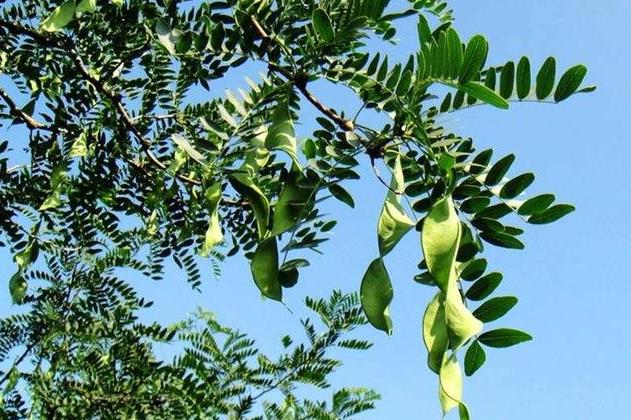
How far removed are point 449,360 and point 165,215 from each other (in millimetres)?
1600

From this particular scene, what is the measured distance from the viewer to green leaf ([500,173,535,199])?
1.29m

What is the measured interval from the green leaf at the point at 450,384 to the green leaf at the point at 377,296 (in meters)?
0.11

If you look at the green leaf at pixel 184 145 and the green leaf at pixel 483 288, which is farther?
the green leaf at pixel 184 145

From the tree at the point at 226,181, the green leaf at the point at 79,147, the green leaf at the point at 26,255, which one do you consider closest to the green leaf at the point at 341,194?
the tree at the point at 226,181

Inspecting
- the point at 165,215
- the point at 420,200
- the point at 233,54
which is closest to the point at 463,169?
the point at 420,200

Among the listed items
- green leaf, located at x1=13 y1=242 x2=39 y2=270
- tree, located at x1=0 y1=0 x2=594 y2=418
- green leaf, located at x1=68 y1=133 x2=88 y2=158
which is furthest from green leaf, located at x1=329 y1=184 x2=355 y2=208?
green leaf, located at x1=13 y1=242 x2=39 y2=270

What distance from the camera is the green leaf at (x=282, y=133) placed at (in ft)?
4.21

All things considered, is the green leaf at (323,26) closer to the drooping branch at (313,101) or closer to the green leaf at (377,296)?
the drooping branch at (313,101)

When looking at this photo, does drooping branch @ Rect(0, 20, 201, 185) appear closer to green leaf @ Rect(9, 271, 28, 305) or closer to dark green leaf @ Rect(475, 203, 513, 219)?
green leaf @ Rect(9, 271, 28, 305)

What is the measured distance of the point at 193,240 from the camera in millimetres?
2666

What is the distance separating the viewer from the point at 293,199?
1267 mm

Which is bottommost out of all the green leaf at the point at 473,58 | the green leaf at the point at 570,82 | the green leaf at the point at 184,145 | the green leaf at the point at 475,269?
the green leaf at the point at 475,269

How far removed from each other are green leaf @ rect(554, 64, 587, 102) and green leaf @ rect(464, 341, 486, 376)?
16.4 inches

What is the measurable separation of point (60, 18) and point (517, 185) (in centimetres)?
98
